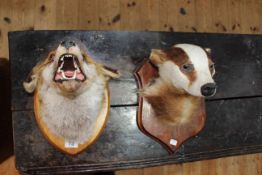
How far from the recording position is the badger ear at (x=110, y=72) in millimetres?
1294

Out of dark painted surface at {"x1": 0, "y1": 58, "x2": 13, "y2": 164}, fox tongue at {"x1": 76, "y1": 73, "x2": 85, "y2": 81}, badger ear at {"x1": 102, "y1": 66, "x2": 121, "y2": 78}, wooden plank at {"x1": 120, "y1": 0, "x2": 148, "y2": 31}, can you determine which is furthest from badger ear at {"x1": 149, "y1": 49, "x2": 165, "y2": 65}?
dark painted surface at {"x1": 0, "y1": 58, "x2": 13, "y2": 164}

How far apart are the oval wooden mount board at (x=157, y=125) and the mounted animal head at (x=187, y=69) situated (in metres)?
0.06

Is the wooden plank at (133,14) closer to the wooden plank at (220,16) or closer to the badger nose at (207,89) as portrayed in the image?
the wooden plank at (220,16)

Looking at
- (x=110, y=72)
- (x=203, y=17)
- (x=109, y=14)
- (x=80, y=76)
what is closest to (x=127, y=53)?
(x=110, y=72)

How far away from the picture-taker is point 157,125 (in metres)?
1.34

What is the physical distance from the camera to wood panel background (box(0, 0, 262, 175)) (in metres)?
1.78

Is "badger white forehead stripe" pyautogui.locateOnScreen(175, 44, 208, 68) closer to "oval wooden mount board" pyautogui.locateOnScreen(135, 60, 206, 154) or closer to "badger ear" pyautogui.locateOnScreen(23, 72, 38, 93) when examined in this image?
"oval wooden mount board" pyautogui.locateOnScreen(135, 60, 206, 154)

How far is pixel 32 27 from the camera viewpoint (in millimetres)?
1782

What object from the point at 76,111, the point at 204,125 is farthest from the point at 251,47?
the point at 76,111

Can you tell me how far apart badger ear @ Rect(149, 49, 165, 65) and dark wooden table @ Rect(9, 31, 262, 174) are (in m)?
0.04

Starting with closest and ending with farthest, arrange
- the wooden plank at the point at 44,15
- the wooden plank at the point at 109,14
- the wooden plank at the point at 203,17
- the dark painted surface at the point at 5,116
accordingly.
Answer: the dark painted surface at the point at 5,116 → the wooden plank at the point at 44,15 → the wooden plank at the point at 109,14 → the wooden plank at the point at 203,17

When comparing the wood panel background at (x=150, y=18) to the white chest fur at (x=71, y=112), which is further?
the wood panel background at (x=150, y=18)

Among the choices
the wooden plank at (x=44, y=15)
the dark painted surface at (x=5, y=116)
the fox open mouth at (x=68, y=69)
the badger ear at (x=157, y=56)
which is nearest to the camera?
the fox open mouth at (x=68, y=69)

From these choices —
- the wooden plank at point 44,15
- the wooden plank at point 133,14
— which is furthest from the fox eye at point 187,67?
the wooden plank at point 44,15
